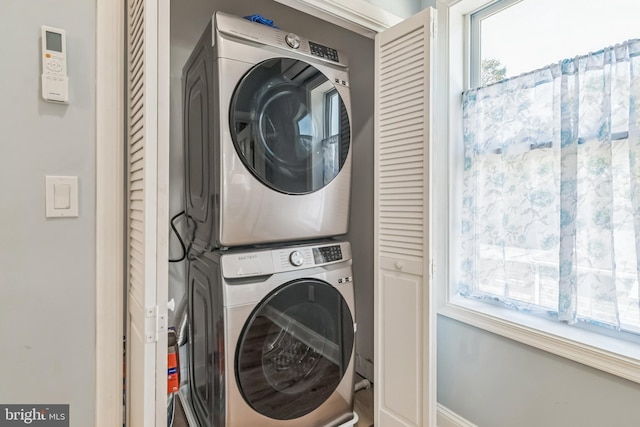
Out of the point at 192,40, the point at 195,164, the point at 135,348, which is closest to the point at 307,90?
the point at 195,164

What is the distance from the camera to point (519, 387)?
137 centimetres

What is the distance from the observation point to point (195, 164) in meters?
1.46

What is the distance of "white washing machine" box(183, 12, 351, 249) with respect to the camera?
120 centimetres

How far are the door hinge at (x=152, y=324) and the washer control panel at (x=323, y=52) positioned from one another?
123 centimetres

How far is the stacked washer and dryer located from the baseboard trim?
49 centimetres

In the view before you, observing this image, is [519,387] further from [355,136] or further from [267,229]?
[355,136]


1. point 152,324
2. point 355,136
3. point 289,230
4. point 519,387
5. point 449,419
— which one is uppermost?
point 355,136

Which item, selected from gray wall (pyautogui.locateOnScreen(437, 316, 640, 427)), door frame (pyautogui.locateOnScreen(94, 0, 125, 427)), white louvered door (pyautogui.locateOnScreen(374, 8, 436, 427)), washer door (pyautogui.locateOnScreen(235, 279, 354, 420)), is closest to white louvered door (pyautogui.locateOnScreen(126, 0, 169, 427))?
door frame (pyautogui.locateOnScreen(94, 0, 125, 427))

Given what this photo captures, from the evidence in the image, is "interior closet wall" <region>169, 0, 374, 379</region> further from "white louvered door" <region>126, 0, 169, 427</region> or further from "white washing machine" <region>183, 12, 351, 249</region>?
"white louvered door" <region>126, 0, 169, 427</region>

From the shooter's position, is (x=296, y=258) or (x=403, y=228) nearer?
(x=296, y=258)

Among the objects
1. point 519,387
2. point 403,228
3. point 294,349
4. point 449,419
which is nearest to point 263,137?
point 403,228

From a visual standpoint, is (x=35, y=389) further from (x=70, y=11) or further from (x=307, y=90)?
(x=307, y=90)

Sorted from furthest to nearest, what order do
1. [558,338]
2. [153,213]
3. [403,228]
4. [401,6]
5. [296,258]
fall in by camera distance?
[401,6] → [403,228] → [296,258] → [558,338] → [153,213]

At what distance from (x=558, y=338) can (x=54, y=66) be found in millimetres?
Answer: 2064
